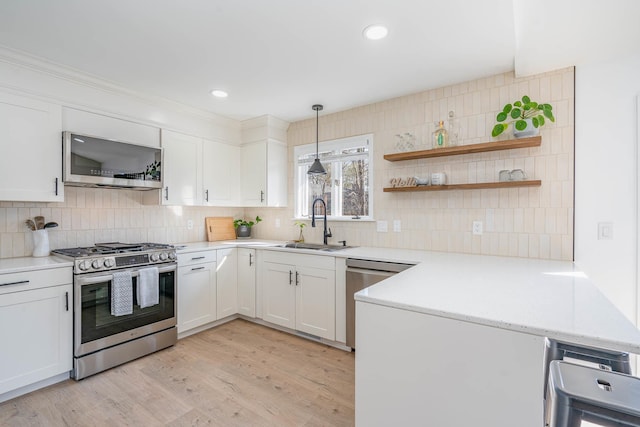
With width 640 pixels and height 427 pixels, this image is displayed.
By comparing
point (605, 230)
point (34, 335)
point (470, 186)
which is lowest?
point (34, 335)

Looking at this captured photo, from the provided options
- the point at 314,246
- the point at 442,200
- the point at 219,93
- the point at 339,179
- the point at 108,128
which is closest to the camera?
the point at 108,128

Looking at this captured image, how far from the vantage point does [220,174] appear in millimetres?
3811

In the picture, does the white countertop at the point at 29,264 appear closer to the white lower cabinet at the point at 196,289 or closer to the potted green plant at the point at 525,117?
the white lower cabinet at the point at 196,289

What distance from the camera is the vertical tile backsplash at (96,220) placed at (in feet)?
8.34

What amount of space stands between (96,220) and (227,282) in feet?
4.56

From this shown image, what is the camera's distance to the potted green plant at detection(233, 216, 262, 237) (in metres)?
4.21

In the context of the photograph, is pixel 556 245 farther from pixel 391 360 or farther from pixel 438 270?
pixel 391 360

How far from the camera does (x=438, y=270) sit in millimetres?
1976

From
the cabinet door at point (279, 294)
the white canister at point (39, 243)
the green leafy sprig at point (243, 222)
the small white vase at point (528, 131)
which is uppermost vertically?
the small white vase at point (528, 131)

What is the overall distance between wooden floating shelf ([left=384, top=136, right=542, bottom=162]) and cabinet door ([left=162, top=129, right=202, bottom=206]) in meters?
2.07

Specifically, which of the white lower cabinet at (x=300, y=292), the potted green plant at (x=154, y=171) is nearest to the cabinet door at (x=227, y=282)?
the white lower cabinet at (x=300, y=292)

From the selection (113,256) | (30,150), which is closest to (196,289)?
(113,256)

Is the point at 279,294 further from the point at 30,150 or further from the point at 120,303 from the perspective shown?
the point at 30,150

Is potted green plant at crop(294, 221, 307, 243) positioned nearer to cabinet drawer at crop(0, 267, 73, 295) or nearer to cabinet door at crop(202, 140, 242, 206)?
cabinet door at crop(202, 140, 242, 206)
